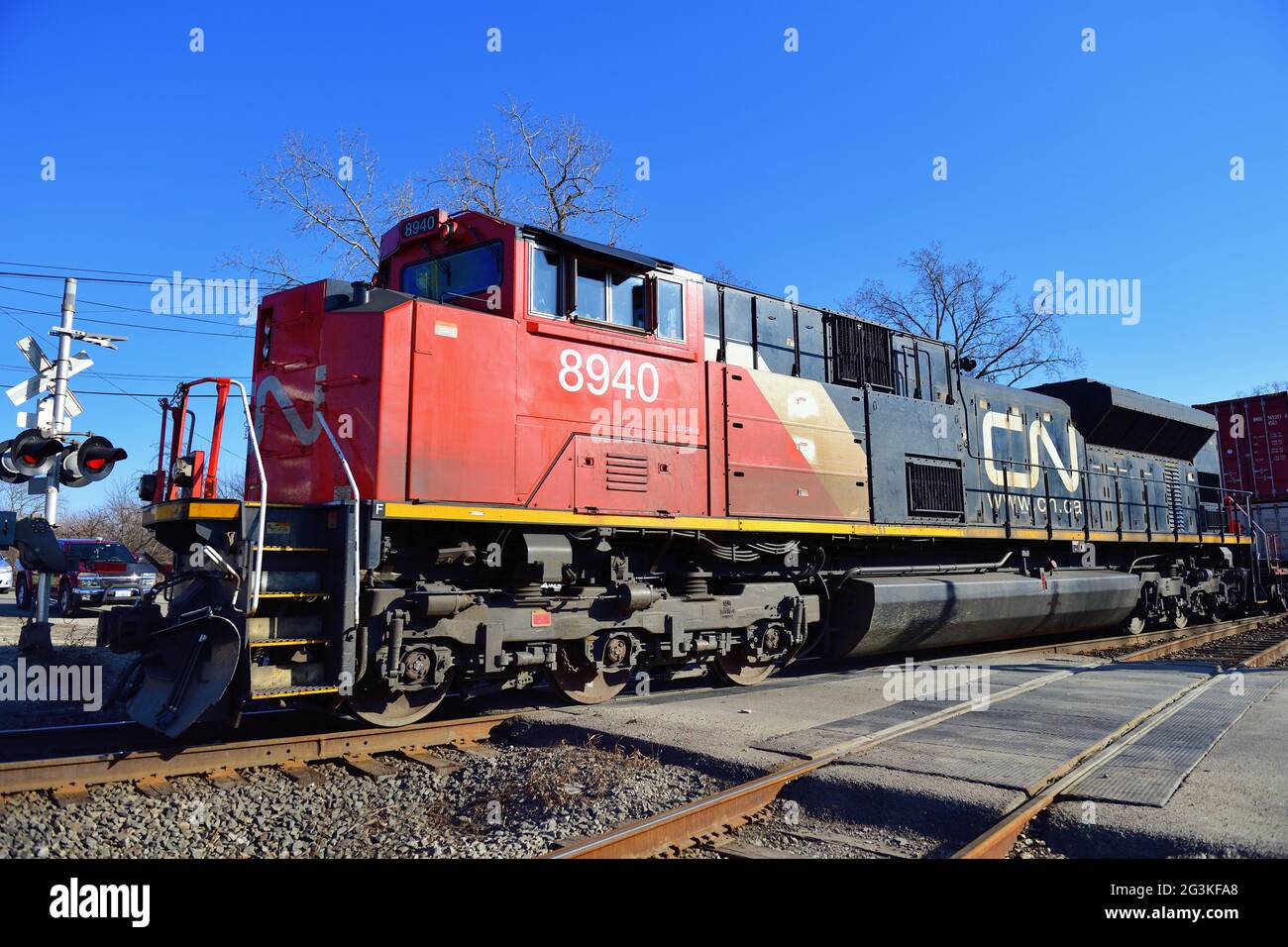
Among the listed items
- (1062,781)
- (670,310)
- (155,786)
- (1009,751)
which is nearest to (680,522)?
(670,310)

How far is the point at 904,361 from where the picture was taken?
1081 cm

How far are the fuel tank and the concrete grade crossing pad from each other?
2.36 feet

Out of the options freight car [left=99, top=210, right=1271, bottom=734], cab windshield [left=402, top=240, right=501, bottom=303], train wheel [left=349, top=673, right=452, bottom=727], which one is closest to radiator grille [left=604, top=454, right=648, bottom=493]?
freight car [left=99, top=210, right=1271, bottom=734]

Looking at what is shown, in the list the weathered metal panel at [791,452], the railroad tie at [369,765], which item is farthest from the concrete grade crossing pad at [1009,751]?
the weathered metal panel at [791,452]

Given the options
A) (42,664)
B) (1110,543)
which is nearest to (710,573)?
(42,664)

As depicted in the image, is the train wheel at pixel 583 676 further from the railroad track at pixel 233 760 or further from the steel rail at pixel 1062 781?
the steel rail at pixel 1062 781

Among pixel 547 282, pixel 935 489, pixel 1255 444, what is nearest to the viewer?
pixel 547 282

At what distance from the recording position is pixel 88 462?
10.6 metres

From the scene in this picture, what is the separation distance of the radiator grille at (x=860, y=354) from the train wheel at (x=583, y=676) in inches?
177

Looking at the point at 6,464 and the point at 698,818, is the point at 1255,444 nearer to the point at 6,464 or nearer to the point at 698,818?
the point at 698,818

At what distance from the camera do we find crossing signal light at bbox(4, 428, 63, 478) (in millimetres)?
10484

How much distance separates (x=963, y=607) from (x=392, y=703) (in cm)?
719
